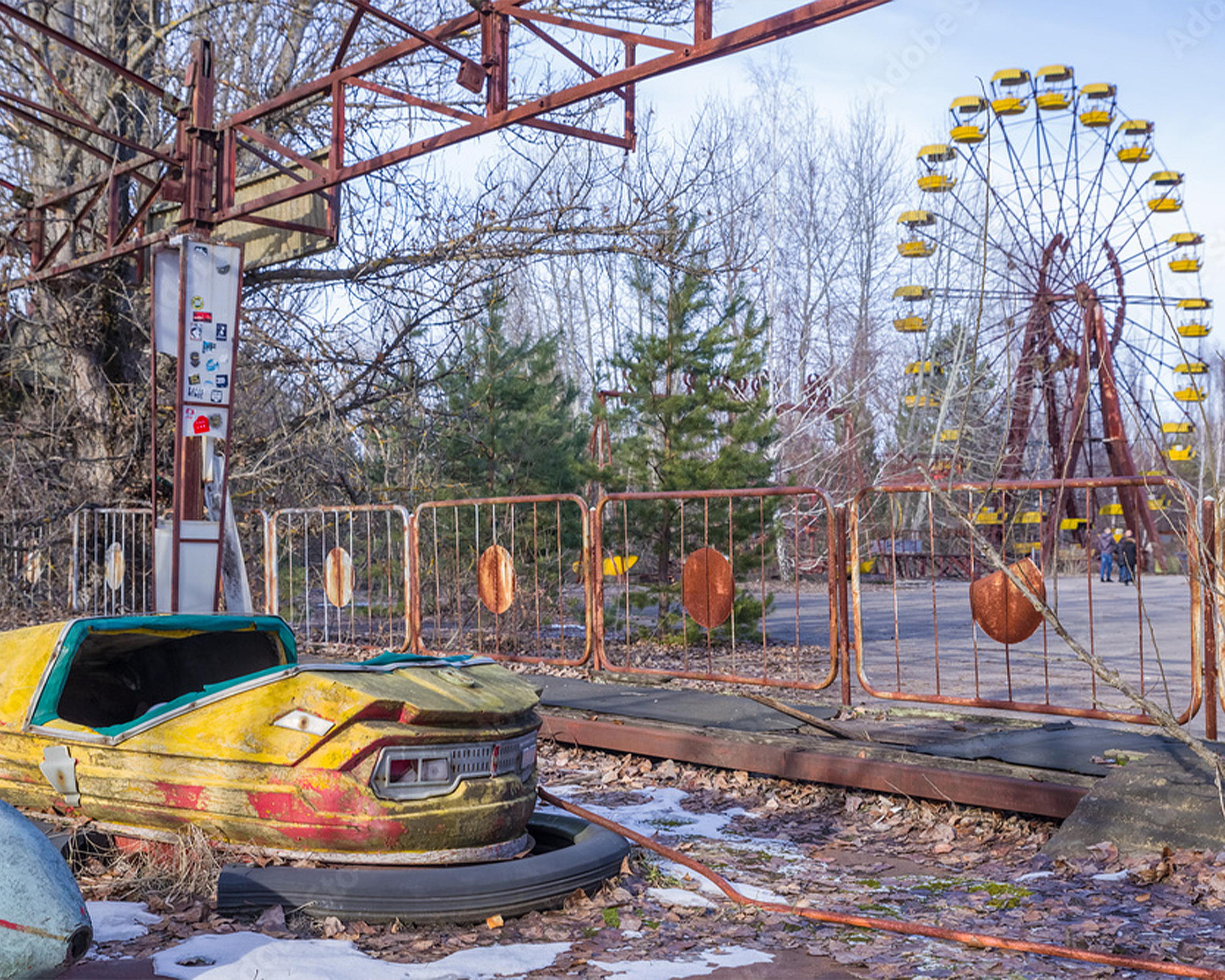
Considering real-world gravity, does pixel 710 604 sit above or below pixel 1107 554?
above

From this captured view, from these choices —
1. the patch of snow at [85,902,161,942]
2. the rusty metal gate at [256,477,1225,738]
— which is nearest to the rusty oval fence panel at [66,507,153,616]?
the rusty metal gate at [256,477,1225,738]

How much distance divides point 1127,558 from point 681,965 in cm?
2956

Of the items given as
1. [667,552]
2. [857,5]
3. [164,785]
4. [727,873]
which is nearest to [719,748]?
[727,873]

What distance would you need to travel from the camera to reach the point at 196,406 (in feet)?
29.1

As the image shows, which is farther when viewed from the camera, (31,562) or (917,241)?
(917,241)

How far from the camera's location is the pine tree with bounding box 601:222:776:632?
1441 cm

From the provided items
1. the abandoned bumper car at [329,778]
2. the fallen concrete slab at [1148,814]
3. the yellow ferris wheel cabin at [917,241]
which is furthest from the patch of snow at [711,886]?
the yellow ferris wheel cabin at [917,241]

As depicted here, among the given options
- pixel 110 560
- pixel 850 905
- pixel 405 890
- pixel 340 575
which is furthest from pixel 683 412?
pixel 405 890

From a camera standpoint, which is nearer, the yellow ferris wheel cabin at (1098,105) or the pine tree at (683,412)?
the pine tree at (683,412)

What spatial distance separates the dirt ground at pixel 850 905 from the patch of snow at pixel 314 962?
0.07m

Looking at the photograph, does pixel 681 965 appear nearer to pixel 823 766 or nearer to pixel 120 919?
pixel 120 919

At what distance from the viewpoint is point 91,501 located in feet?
45.8

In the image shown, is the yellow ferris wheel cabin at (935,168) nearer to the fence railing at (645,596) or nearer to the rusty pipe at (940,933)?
the fence railing at (645,596)

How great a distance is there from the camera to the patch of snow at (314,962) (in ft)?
10.7
